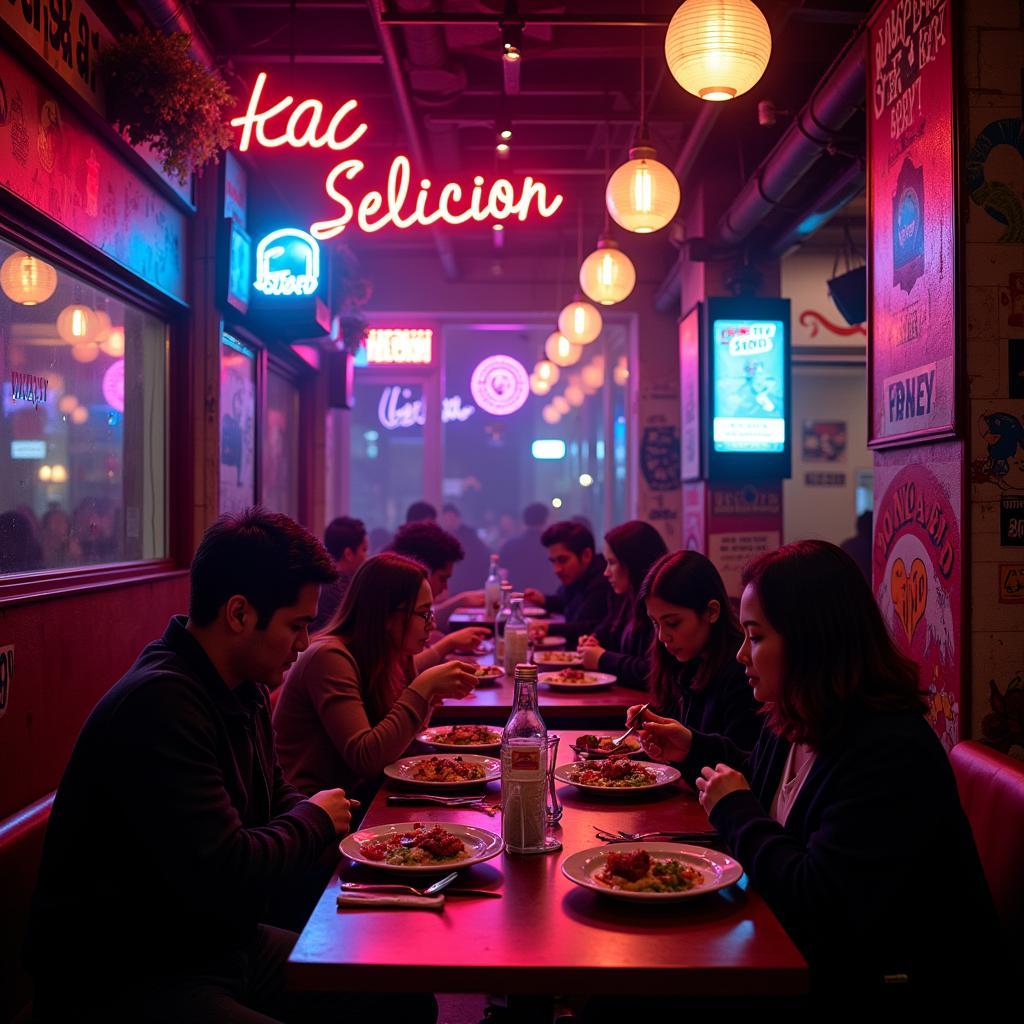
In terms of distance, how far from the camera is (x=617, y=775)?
2.64m

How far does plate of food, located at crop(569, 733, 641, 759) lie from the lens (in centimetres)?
298

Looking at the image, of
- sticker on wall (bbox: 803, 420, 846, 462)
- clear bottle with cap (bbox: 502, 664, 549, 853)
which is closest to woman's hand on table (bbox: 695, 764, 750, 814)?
clear bottle with cap (bbox: 502, 664, 549, 853)

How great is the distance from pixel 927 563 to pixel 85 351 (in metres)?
3.35

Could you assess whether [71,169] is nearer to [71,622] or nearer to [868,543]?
[71,622]

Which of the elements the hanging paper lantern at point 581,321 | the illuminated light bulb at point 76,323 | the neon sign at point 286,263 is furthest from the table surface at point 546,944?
the hanging paper lantern at point 581,321

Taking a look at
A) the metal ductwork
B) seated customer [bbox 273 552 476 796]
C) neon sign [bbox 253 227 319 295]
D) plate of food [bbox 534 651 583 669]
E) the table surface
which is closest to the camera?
the table surface

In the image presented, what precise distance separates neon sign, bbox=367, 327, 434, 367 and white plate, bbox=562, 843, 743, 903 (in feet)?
31.0

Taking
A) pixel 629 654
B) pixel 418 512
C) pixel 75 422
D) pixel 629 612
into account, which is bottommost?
pixel 629 654

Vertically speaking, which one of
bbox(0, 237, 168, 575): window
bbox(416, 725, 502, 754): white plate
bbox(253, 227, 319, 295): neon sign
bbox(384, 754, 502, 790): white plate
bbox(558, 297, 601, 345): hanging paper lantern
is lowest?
bbox(416, 725, 502, 754): white plate

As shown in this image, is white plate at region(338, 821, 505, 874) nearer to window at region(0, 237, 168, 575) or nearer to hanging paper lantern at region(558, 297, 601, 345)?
window at region(0, 237, 168, 575)

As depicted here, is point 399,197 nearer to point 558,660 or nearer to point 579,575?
point 579,575

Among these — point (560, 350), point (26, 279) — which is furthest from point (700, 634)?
point (560, 350)

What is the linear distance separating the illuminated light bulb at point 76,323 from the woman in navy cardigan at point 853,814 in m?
3.00

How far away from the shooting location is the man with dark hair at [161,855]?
1.76m
